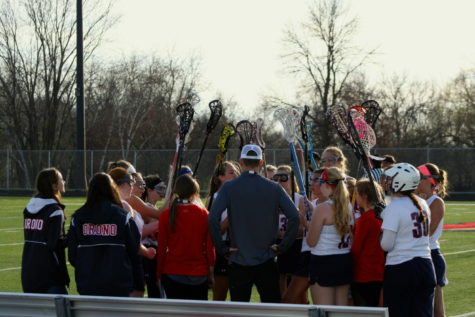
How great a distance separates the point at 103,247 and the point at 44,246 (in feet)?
2.05

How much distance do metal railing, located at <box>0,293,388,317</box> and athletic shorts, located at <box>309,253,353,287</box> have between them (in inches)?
110

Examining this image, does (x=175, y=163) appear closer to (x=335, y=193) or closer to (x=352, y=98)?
(x=335, y=193)

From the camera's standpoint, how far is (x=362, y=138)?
9.73 meters

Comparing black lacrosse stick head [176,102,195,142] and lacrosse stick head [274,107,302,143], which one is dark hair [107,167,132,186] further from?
lacrosse stick head [274,107,302,143]

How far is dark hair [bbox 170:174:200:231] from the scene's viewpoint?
25.9ft

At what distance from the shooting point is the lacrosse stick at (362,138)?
790 centimetres

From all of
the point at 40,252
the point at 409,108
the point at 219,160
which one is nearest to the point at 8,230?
the point at 219,160

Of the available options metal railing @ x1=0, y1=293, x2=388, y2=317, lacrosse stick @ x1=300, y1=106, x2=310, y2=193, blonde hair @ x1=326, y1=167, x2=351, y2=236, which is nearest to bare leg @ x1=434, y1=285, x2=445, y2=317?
blonde hair @ x1=326, y1=167, x2=351, y2=236

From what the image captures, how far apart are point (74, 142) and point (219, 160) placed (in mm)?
44346

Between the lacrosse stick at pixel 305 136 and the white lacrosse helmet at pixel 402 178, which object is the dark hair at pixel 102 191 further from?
the lacrosse stick at pixel 305 136

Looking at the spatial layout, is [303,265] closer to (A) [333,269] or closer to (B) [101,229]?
(A) [333,269]

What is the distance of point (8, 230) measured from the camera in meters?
21.4

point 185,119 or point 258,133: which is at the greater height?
point 185,119

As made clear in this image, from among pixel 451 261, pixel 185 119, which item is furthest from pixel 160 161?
pixel 185 119
